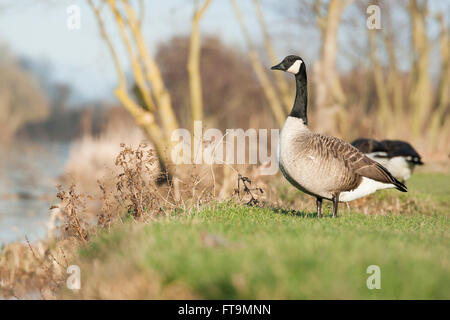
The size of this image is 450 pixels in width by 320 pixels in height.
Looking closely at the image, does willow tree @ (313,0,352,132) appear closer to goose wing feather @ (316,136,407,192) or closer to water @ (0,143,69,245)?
water @ (0,143,69,245)

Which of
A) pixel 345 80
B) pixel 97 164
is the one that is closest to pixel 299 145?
pixel 97 164

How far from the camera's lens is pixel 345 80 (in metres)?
37.9

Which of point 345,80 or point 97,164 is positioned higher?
point 345,80

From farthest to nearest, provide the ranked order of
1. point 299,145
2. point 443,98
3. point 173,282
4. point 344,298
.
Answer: point 443,98, point 299,145, point 173,282, point 344,298

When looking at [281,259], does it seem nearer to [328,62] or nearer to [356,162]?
[356,162]

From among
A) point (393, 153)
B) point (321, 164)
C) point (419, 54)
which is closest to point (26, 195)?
→ point (393, 153)

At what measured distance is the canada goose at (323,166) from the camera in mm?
7305

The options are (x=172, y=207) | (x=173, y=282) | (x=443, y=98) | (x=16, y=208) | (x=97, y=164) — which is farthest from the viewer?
(x=443, y=98)

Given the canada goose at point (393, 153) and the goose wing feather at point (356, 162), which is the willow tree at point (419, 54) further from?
the goose wing feather at point (356, 162)

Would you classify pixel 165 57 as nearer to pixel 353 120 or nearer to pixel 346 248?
pixel 353 120

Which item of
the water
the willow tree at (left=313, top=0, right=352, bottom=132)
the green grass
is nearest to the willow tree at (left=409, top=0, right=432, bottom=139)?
the willow tree at (left=313, top=0, right=352, bottom=132)

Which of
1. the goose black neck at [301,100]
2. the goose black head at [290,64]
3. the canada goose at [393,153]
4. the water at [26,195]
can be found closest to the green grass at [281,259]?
the goose black neck at [301,100]

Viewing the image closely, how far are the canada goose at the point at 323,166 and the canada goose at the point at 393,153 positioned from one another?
458cm
